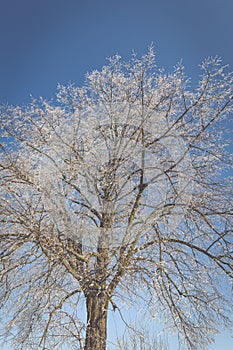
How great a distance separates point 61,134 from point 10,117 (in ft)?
3.81

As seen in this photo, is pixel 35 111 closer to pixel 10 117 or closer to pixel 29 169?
pixel 10 117

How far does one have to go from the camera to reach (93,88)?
24.8ft

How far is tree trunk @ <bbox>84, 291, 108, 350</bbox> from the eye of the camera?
583 cm

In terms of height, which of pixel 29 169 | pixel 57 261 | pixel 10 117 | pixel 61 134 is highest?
pixel 10 117

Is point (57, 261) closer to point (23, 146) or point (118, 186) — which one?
point (118, 186)

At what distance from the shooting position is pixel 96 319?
20.1ft

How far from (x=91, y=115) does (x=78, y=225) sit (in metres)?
1.93

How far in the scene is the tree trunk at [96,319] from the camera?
583 cm

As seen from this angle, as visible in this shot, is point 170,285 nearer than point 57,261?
No

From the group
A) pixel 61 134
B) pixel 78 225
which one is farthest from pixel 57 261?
pixel 61 134

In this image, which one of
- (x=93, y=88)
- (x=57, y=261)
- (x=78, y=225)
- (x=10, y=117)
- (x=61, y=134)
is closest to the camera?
(x=78, y=225)

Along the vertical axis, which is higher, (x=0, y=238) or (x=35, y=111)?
(x=35, y=111)

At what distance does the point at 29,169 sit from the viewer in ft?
21.3

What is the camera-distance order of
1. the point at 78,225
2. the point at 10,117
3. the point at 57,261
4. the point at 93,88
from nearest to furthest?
the point at 78,225
the point at 57,261
the point at 10,117
the point at 93,88
